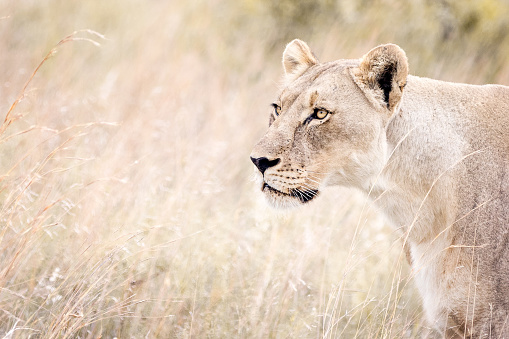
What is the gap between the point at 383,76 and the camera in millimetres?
3299

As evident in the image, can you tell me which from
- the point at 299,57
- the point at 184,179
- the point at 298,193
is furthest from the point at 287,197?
the point at 184,179

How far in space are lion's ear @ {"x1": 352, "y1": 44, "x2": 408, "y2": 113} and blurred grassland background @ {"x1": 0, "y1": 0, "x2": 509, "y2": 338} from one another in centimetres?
71

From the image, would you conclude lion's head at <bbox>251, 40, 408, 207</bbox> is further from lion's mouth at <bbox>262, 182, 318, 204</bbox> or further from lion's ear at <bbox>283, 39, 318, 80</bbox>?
lion's ear at <bbox>283, 39, 318, 80</bbox>

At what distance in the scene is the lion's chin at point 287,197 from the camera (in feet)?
10.9

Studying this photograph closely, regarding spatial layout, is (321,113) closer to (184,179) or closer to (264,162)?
(264,162)

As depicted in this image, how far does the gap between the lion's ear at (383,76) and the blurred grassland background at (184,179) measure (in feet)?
2.32

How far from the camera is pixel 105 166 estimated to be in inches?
189

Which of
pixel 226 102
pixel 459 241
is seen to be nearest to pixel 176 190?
pixel 459 241

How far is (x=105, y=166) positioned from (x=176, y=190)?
64cm

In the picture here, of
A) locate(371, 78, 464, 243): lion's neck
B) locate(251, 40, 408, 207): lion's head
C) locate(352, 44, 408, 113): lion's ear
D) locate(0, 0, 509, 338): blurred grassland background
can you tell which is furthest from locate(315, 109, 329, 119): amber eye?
locate(0, 0, 509, 338): blurred grassland background

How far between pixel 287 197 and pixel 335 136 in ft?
1.45

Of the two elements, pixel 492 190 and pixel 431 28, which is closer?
pixel 492 190

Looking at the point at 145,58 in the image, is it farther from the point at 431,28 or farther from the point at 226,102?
the point at 431,28

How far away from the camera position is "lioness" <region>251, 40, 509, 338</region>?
3135 mm
